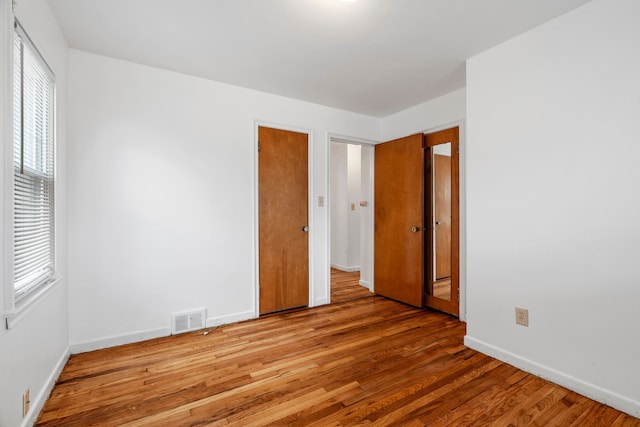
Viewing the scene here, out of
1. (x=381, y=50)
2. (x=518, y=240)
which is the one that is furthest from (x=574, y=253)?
(x=381, y=50)

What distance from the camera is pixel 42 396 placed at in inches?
67.8

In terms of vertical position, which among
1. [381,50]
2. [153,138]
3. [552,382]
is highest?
[381,50]

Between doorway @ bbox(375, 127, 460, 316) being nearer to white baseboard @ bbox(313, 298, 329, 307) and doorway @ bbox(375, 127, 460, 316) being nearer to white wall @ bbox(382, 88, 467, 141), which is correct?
white wall @ bbox(382, 88, 467, 141)

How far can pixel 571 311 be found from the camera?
6.30ft

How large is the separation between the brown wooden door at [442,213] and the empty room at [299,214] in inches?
0.9

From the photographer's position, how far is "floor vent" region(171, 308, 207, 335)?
109 inches

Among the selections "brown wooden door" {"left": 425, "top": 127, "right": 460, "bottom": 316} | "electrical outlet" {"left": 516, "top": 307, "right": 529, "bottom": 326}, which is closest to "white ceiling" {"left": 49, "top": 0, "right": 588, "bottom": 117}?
"brown wooden door" {"left": 425, "top": 127, "right": 460, "bottom": 316}

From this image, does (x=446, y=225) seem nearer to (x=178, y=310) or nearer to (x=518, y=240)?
(x=518, y=240)

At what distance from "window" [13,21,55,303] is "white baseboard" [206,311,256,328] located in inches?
54.4

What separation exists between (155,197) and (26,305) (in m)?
1.33

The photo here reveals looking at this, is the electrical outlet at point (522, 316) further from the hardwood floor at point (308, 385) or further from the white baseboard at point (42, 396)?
the white baseboard at point (42, 396)

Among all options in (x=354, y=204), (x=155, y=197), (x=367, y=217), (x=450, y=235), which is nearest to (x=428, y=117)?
(x=450, y=235)

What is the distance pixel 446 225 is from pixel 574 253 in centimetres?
144

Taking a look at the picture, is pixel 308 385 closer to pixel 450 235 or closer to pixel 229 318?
pixel 229 318
